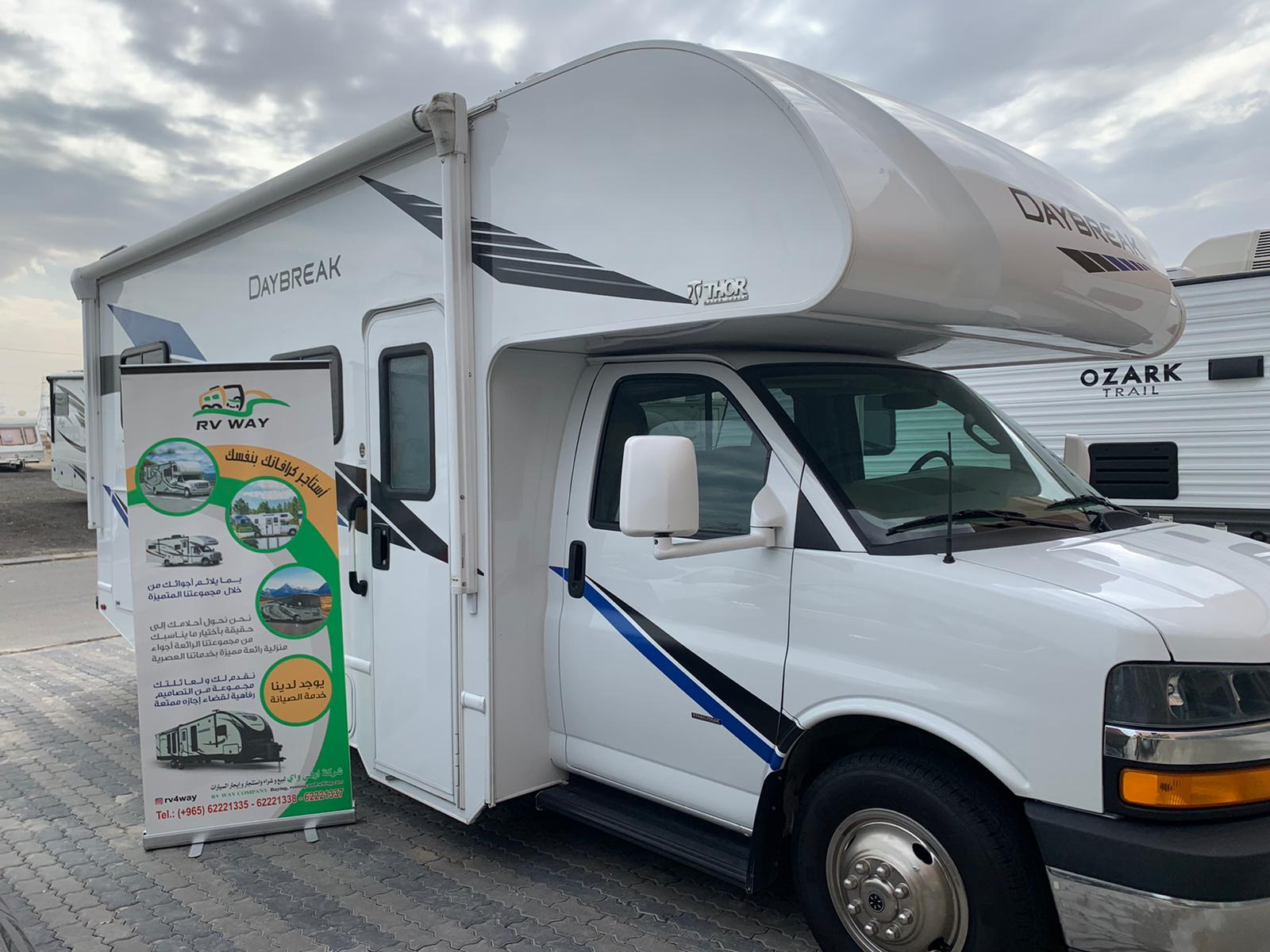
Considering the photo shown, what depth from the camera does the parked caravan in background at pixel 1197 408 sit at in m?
6.30

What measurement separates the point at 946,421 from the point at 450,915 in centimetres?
271

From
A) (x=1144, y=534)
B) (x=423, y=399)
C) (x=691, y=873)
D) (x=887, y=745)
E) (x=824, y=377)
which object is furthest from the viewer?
(x=423, y=399)

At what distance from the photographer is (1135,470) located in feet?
22.2

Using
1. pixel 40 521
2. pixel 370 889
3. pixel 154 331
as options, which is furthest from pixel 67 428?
pixel 370 889

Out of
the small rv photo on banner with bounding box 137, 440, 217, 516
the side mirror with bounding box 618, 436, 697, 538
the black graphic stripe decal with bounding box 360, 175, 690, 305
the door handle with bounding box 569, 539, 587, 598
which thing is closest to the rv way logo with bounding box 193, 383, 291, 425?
the small rv photo on banner with bounding box 137, 440, 217, 516

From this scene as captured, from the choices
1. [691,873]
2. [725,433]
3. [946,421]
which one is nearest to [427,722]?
[691,873]

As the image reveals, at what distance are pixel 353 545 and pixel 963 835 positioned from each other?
321 centimetres

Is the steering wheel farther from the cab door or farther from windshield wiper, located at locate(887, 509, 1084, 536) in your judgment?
the cab door

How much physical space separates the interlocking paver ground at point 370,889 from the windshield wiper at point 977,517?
1565 mm

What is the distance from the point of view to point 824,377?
3740mm

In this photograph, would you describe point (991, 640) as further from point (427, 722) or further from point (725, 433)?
point (427, 722)

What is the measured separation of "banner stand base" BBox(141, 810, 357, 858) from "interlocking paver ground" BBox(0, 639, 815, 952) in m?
0.04

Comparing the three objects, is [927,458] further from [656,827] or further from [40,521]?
[40,521]

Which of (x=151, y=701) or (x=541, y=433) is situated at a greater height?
(x=541, y=433)
